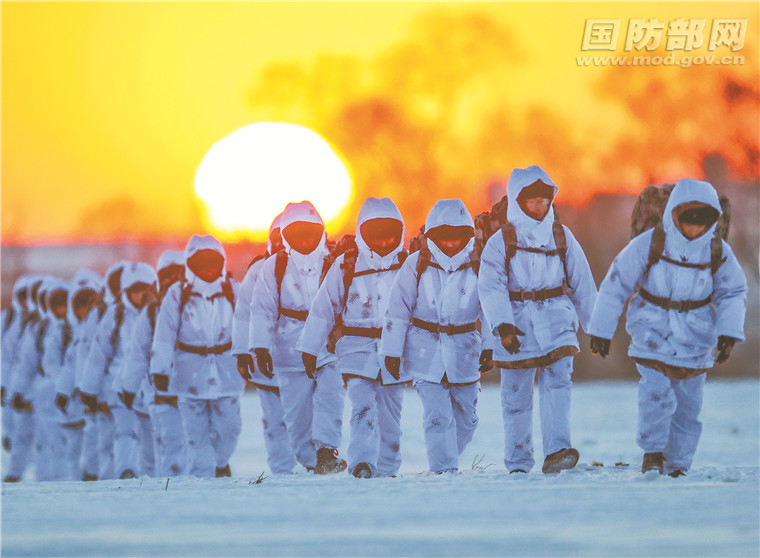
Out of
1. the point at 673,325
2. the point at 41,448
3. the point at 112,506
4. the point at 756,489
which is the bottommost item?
the point at 41,448

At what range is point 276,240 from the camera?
1400 cm

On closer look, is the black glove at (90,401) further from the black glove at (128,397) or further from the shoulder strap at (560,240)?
the shoulder strap at (560,240)

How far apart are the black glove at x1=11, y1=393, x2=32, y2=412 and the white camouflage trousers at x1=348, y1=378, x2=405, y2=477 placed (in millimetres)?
10161

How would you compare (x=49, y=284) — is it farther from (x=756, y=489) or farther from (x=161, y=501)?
(x=756, y=489)

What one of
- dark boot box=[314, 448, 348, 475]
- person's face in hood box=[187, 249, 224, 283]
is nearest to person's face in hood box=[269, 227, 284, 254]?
person's face in hood box=[187, 249, 224, 283]

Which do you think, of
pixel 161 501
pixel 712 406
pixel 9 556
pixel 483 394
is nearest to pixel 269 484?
pixel 161 501

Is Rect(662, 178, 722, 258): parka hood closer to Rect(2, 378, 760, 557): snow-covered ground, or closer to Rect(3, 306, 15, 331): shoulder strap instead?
Rect(2, 378, 760, 557): snow-covered ground

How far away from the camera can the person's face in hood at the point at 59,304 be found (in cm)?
2014

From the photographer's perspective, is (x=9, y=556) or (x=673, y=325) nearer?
(x=9, y=556)

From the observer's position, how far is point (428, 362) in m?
11.6

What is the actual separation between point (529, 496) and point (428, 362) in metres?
2.64

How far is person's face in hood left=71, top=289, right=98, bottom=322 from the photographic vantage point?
63.5 feet

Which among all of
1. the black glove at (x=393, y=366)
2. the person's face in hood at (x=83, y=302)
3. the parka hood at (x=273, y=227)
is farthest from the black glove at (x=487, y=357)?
the person's face in hood at (x=83, y=302)

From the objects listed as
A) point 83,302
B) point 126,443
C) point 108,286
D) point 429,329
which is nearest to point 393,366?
point 429,329
